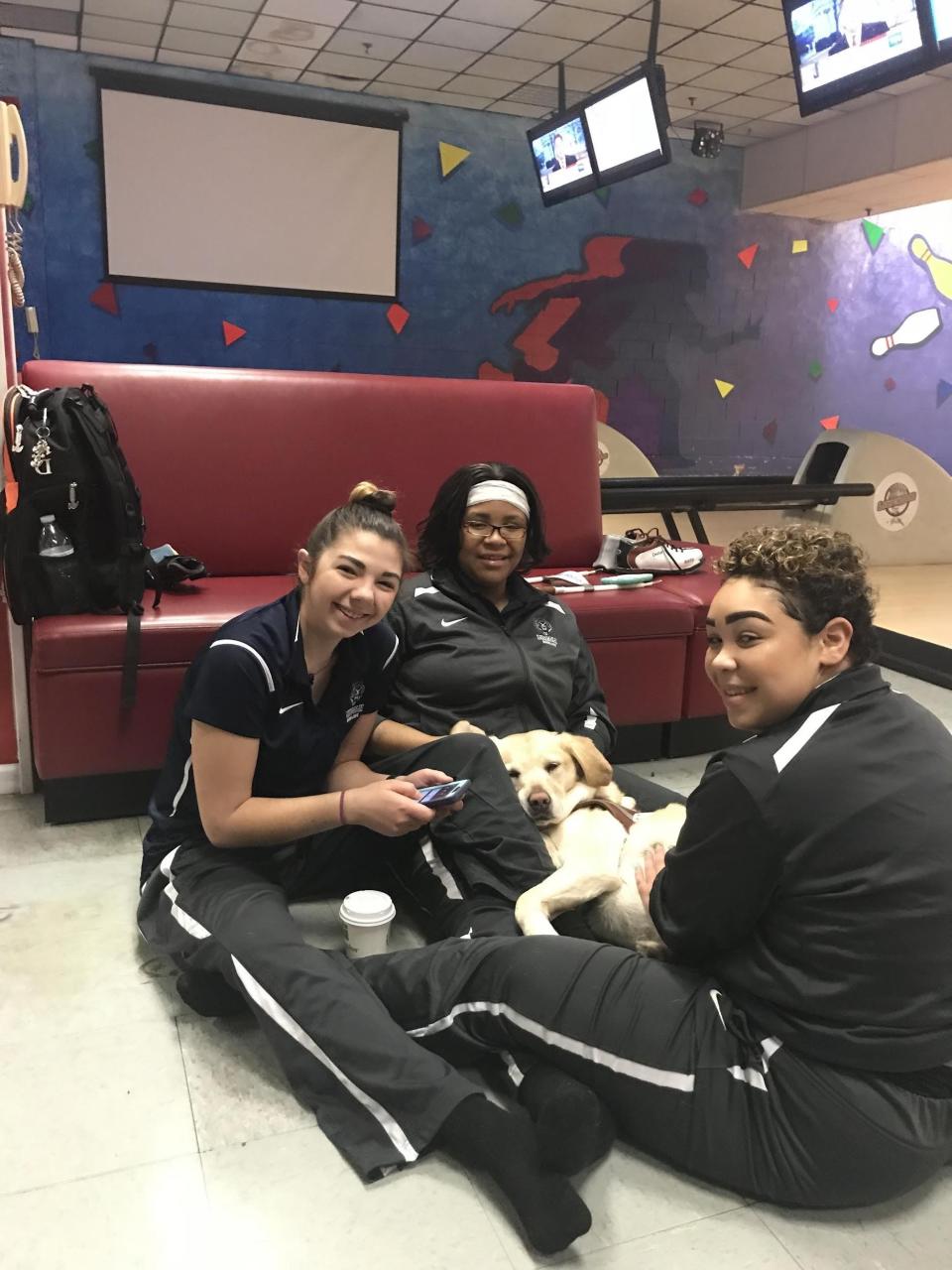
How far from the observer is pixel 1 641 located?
2.90m

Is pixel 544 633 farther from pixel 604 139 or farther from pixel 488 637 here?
pixel 604 139

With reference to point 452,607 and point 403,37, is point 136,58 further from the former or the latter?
point 452,607

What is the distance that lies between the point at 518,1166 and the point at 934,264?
9.25 m

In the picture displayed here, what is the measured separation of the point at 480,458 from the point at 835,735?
8.55 ft

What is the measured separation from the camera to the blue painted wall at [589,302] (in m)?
6.07

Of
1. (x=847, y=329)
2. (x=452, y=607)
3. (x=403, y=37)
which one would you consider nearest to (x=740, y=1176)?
(x=452, y=607)

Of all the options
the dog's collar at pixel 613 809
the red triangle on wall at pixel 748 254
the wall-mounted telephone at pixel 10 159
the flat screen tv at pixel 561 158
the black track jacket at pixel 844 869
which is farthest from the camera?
the red triangle on wall at pixel 748 254

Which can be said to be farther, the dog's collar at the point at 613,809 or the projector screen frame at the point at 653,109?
the projector screen frame at the point at 653,109

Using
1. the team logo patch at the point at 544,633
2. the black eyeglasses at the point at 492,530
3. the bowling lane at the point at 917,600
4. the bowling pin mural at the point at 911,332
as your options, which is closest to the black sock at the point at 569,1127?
the team logo patch at the point at 544,633

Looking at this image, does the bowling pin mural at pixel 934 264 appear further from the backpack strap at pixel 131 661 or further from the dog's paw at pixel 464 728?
the backpack strap at pixel 131 661

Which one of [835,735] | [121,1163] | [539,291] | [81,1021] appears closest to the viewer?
[835,735]

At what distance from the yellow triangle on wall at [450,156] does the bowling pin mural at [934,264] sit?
439 cm

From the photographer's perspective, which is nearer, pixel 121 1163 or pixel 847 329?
pixel 121 1163

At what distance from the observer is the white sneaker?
3732 mm
